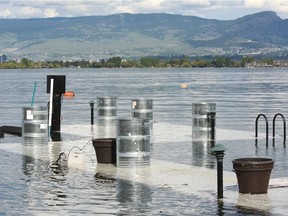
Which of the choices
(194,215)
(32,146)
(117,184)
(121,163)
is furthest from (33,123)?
(194,215)

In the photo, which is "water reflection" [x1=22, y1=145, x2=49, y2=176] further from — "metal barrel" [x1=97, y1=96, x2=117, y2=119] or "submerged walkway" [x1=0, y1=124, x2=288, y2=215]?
"metal barrel" [x1=97, y1=96, x2=117, y2=119]

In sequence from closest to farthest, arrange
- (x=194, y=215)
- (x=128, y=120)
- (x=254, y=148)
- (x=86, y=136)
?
1. (x=194, y=215)
2. (x=128, y=120)
3. (x=254, y=148)
4. (x=86, y=136)

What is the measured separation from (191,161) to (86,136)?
29.9 ft

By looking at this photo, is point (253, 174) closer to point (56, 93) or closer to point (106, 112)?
point (56, 93)

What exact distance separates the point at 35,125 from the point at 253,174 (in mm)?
11995

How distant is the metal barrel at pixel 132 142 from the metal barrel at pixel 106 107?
15.7m

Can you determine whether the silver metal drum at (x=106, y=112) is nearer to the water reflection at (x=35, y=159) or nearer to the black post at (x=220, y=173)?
the water reflection at (x=35, y=159)

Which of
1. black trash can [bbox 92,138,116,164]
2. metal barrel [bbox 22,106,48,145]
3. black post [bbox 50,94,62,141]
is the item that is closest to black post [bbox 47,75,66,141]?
black post [bbox 50,94,62,141]

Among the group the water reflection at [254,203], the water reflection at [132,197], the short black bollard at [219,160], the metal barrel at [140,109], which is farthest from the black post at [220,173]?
the metal barrel at [140,109]

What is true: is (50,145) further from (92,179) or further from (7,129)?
(92,179)

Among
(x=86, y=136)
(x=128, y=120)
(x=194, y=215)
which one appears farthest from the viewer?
(x=86, y=136)

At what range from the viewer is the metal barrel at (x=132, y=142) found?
72.4ft

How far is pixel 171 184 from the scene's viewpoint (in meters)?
19.5

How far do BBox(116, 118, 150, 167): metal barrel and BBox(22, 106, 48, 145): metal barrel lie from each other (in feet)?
20.7
